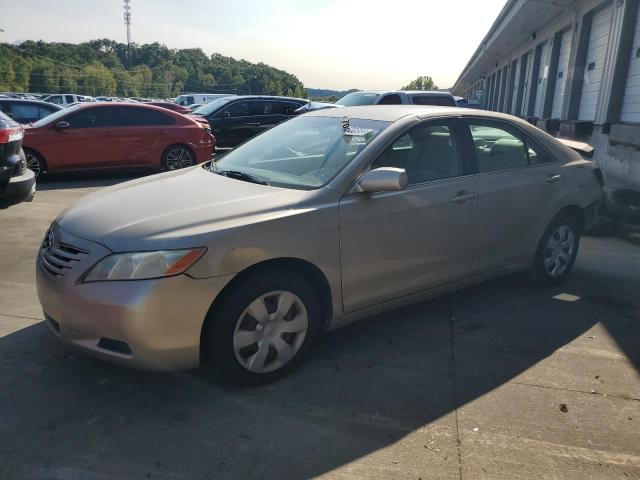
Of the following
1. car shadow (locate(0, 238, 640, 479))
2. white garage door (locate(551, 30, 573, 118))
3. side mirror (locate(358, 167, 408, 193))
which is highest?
white garage door (locate(551, 30, 573, 118))

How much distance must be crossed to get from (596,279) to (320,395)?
11.3 feet

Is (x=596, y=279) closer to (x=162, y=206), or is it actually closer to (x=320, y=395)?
(x=320, y=395)

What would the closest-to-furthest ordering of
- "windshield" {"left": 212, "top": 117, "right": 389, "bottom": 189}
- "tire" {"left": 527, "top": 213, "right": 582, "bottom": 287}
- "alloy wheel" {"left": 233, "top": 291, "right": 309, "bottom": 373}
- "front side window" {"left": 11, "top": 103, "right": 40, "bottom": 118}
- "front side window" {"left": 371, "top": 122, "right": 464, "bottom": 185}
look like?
1. "alloy wheel" {"left": 233, "top": 291, "right": 309, "bottom": 373}
2. "windshield" {"left": 212, "top": 117, "right": 389, "bottom": 189}
3. "front side window" {"left": 371, "top": 122, "right": 464, "bottom": 185}
4. "tire" {"left": 527, "top": 213, "right": 582, "bottom": 287}
5. "front side window" {"left": 11, "top": 103, "right": 40, "bottom": 118}

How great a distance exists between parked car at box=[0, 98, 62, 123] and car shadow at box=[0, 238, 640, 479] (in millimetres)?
11370

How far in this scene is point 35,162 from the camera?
983cm

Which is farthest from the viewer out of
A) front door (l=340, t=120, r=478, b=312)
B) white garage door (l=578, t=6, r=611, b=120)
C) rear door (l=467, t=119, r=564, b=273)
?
white garage door (l=578, t=6, r=611, b=120)

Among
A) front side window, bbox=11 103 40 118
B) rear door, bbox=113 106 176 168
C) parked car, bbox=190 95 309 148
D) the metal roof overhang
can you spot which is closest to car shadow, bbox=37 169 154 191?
rear door, bbox=113 106 176 168

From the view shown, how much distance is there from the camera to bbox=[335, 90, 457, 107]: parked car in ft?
41.2

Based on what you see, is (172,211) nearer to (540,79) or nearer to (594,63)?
(594,63)

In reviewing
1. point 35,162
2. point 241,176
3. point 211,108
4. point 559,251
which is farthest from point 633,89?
point 35,162

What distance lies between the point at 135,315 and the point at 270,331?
Answer: 77 centimetres

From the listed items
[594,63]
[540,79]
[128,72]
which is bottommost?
[540,79]

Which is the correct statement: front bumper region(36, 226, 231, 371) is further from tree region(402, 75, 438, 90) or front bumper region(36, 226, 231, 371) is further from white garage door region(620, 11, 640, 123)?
tree region(402, 75, 438, 90)

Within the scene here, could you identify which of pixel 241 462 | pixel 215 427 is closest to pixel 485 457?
pixel 241 462
